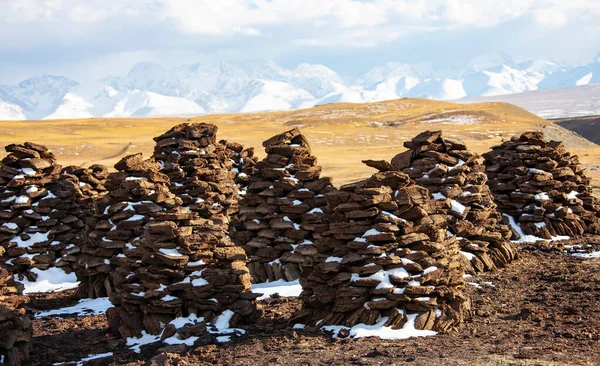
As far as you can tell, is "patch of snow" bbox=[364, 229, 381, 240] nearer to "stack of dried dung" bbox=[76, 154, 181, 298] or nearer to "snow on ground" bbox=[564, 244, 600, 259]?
"stack of dried dung" bbox=[76, 154, 181, 298]

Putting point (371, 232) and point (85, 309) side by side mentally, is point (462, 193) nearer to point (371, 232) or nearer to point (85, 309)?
point (371, 232)

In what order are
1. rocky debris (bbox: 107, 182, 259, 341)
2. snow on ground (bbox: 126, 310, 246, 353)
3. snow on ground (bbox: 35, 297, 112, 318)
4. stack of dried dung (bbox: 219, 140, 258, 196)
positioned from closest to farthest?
snow on ground (bbox: 126, 310, 246, 353) < rocky debris (bbox: 107, 182, 259, 341) < snow on ground (bbox: 35, 297, 112, 318) < stack of dried dung (bbox: 219, 140, 258, 196)

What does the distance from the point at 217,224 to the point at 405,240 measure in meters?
3.55

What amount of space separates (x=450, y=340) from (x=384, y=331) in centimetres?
97

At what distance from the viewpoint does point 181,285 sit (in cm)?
1141

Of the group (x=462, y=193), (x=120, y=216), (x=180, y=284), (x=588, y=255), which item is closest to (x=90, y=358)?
(x=180, y=284)

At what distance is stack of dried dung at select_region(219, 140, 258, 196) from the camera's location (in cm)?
2102

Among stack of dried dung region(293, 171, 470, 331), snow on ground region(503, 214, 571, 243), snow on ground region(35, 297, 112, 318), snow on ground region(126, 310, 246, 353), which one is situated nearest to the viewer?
stack of dried dung region(293, 171, 470, 331)

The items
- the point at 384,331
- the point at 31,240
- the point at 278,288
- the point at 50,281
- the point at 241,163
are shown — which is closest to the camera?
the point at 384,331

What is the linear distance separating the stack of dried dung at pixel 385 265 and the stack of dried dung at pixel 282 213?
3.13 m

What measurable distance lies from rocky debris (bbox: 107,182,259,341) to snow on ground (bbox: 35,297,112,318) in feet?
7.51

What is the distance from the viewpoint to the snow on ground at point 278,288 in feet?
45.8

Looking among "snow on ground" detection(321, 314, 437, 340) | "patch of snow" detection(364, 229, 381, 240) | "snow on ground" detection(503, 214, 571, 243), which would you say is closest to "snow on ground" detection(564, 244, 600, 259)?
"snow on ground" detection(503, 214, 571, 243)

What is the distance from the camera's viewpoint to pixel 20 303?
36.4 ft
